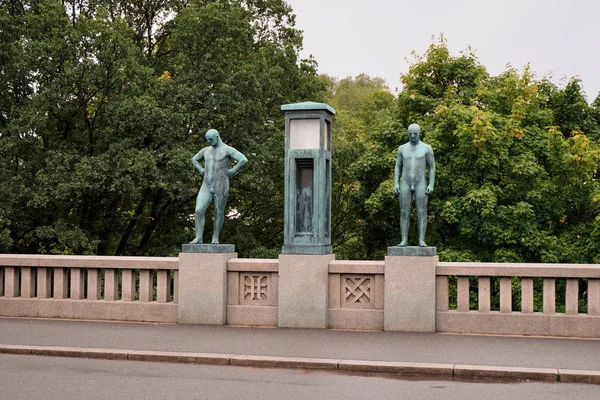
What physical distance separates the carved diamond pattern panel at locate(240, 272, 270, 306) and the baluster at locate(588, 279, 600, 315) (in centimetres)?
480

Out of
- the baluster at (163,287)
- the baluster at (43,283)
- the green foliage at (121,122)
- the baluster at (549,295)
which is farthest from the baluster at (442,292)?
the green foliage at (121,122)

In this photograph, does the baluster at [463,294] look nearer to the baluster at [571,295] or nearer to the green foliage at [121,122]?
the baluster at [571,295]

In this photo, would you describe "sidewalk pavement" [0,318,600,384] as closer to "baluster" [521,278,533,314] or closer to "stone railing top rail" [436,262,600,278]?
"baluster" [521,278,533,314]

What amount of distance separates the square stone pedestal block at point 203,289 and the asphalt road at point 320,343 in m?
0.38

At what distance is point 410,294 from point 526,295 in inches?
66.5

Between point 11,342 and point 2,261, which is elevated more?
point 2,261

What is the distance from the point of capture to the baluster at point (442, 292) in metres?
11.9

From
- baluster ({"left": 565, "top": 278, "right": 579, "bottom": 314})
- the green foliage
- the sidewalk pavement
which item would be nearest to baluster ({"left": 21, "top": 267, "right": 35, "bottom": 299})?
the sidewalk pavement

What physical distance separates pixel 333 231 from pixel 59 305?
24154 mm

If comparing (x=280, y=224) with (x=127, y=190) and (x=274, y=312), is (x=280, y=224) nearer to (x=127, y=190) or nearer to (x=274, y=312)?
(x=127, y=190)

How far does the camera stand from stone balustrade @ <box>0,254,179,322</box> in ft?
42.1

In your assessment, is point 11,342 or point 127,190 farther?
point 127,190

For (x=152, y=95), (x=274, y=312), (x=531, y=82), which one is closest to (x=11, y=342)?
(x=274, y=312)

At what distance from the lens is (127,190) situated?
86.3 ft
